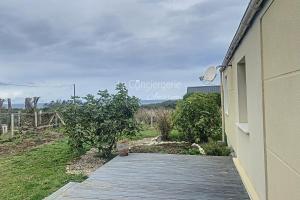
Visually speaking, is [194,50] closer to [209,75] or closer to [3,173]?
[209,75]

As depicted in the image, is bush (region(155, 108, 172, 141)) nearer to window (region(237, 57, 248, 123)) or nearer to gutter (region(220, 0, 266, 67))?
window (region(237, 57, 248, 123))

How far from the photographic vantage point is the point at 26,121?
17000 mm

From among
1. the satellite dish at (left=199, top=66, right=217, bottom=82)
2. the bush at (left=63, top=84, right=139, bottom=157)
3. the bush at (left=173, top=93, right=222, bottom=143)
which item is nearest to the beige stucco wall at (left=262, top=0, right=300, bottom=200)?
the bush at (left=63, top=84, right=139, bottom=157)

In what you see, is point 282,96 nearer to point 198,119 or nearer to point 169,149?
point 169,149

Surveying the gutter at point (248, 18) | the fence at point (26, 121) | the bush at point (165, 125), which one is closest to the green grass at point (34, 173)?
the bush at point (165, 125)

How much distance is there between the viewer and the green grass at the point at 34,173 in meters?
6.25

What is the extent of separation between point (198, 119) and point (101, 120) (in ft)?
13.7

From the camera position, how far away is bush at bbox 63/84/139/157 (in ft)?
31.1

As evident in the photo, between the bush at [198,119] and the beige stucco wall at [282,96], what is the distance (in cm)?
834

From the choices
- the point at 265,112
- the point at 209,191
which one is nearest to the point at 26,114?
the point at 209,191

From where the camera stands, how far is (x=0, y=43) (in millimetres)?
15820

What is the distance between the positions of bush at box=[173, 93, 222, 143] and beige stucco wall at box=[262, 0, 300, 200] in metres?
8.34

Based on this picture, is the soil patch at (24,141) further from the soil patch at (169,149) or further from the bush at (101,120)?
the soil patch at (169,149)

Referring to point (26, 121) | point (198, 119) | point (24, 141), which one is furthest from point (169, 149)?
point (26, 121)
